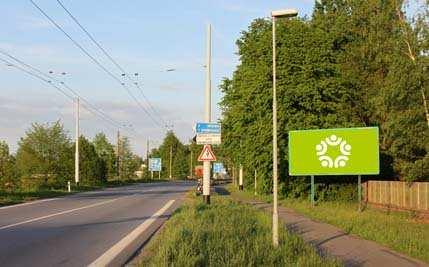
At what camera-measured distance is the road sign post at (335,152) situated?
29359 mm

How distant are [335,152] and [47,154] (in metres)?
50.9

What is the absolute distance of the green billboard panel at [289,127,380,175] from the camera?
29.4 metres

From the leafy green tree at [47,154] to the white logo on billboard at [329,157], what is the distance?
4586 centimetres

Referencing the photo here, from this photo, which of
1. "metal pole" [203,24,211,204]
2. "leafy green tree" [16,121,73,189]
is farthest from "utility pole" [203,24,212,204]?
"leafy green tree" [16,121,73,189]

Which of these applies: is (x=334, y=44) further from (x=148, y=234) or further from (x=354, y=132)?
(x=148, y=234)

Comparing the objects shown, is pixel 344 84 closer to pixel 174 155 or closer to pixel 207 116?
pixel 207 116

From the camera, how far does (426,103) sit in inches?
1054

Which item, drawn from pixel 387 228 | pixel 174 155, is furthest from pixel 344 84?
pixel 174 155

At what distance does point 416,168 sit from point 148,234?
44.9 feet

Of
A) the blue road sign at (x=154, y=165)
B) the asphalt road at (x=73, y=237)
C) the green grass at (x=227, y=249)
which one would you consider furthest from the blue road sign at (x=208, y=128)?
the blue road sign at (x=154, y=165)

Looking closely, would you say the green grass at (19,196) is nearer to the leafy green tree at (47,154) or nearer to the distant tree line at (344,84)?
the distant tree line at (344,84)

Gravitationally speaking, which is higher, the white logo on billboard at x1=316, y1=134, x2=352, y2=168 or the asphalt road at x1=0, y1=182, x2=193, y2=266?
the white logo on billboard at x1=316, y1=134, x2=352, y2=168

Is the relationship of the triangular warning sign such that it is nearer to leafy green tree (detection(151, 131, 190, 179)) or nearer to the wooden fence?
the wooden fence

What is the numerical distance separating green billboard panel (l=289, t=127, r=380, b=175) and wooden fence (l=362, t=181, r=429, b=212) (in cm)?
116
